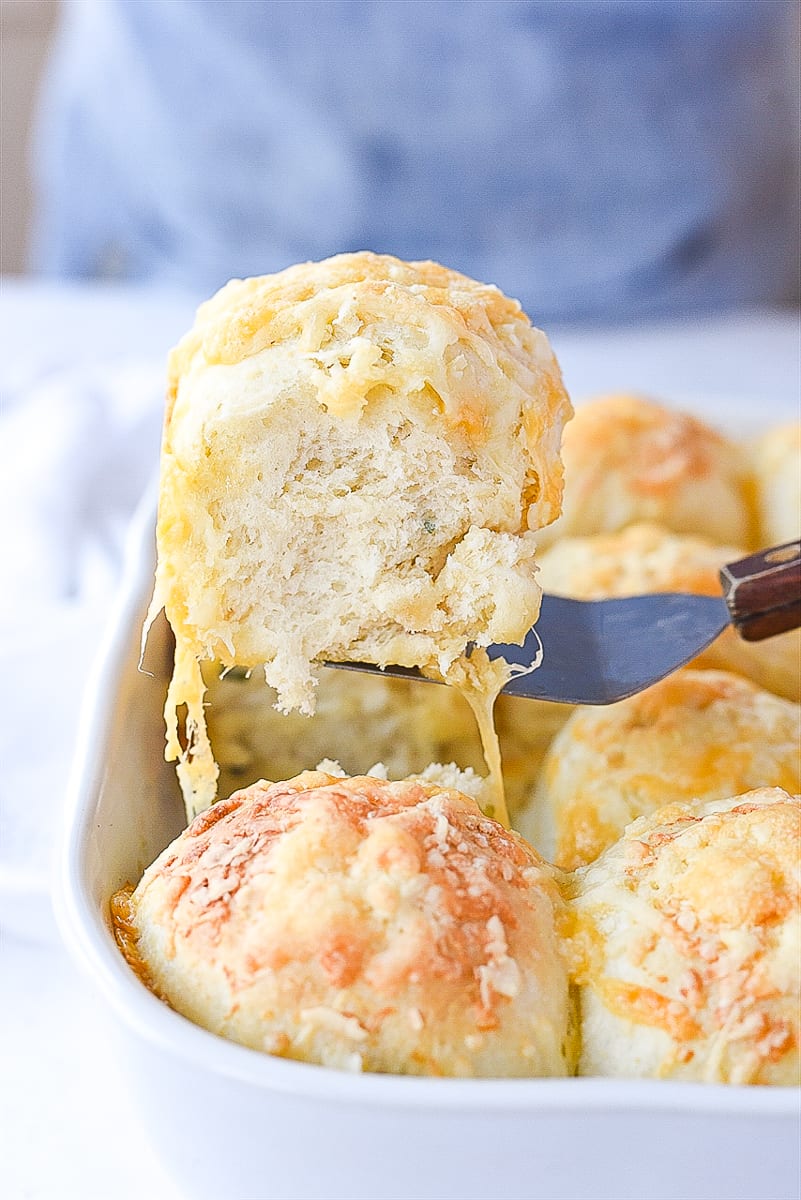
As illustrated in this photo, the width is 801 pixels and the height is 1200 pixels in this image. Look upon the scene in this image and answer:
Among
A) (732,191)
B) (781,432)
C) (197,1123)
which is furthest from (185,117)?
(197,1123)

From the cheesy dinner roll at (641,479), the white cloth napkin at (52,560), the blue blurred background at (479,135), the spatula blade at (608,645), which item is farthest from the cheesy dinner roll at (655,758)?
the blue blurred background at (479,135)

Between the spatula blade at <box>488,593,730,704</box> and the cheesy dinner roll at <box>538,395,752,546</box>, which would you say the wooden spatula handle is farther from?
the cheesy dinner roll at <box>538,395,752,546</box>

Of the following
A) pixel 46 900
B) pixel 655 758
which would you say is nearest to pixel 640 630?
pixel 655 758

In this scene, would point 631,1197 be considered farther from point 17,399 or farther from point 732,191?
point 732,191

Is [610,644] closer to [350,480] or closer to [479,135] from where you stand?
[350,480]

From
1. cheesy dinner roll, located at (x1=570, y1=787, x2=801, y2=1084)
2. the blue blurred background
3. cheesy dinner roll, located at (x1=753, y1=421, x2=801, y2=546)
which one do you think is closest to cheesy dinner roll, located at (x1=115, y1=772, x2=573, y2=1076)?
cheesy dinner roll, located at (x1=570, y1=787, x2=801, y2=1084)
